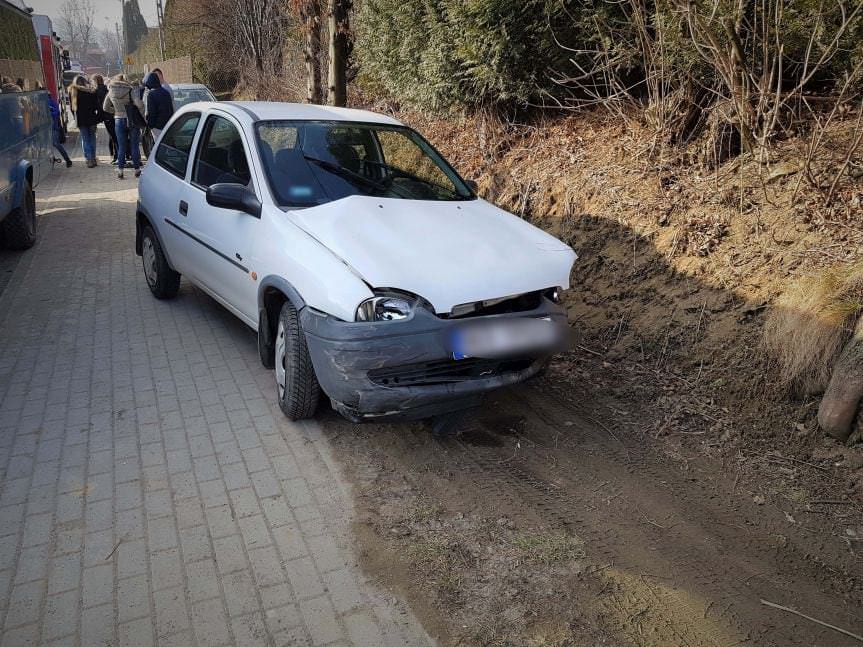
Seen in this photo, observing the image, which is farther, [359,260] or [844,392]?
[844,392]

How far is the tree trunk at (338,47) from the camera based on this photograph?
10.6m

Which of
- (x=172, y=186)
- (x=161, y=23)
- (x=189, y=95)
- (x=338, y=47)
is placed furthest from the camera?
(x=161, y=23)

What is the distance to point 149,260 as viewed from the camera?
21.8ft

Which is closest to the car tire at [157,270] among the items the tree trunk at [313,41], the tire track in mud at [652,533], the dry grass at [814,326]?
the tire track in mud at [652,533]

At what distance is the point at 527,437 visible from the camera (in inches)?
170

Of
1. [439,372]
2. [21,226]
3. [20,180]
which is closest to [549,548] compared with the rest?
[439,372]

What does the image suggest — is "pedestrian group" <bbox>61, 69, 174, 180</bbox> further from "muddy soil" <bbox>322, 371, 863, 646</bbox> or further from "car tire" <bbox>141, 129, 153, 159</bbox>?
"muddy soil" <bbox>322, 371, 863, 646</bbox>

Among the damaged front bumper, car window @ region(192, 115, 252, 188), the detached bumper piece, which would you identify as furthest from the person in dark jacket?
the detached bumper piece

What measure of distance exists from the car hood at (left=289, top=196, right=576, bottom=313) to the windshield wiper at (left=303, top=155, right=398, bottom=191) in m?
0.26

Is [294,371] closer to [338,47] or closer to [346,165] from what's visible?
[346,165]

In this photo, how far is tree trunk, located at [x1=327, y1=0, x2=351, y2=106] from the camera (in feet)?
34.8

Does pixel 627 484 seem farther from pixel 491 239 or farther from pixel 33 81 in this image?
pixel 33 81

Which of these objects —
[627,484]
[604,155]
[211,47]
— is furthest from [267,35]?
[627,484]

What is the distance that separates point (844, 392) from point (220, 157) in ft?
15.2
